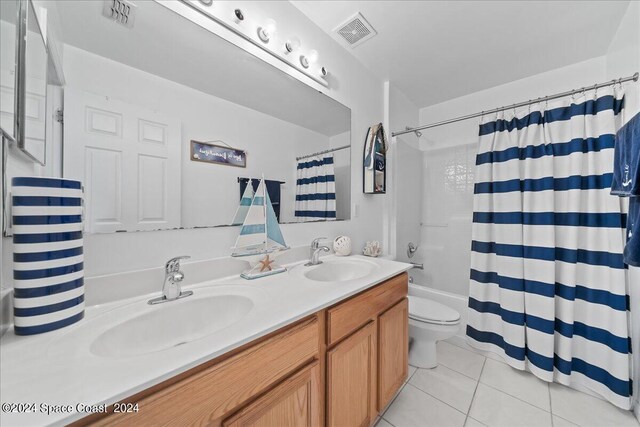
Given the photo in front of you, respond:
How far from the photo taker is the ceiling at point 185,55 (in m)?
0.78

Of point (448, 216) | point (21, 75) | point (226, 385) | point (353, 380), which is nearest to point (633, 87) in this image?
point (448, 216)

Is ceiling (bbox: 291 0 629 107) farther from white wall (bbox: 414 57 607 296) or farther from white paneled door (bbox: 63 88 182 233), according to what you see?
white paneled door (bbox: 63 88 182 233)

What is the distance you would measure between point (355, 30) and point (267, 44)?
0.72 meters

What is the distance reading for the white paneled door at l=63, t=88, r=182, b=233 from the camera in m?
0.77

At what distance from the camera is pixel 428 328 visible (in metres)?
1.55

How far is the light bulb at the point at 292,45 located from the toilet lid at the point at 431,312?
188 cm

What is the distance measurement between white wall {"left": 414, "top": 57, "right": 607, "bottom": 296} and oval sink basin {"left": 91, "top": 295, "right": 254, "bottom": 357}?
7.13 feet

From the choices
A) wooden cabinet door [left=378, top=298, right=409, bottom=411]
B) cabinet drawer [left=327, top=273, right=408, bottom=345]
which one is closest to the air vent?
cabinet drawer [left=327, top=273, right=408, bottom=345]

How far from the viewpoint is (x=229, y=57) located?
112 cm

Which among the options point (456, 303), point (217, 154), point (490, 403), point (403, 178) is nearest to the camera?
point (217, 154)

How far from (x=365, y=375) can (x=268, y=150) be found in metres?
1.20

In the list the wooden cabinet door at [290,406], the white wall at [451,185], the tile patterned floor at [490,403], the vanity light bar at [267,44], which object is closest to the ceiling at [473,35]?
the white wall at [451,185]

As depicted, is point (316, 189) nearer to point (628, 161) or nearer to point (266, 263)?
point (266, 263)

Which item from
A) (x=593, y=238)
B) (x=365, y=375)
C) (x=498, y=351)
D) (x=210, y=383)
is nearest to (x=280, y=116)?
(x=210, y=383)
